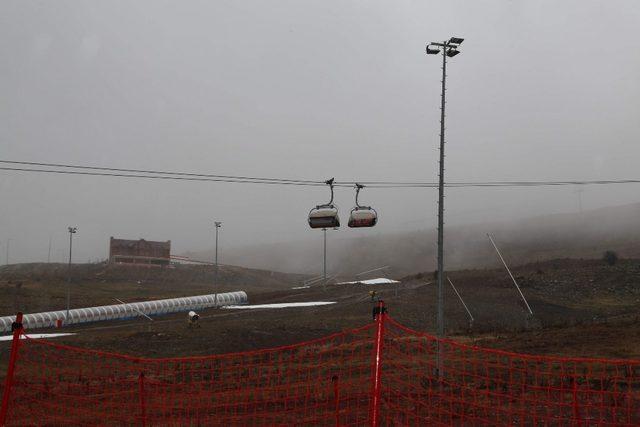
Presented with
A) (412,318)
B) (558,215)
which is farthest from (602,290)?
(558,215)

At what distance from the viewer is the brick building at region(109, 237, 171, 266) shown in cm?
11656

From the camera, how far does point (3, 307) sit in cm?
6300

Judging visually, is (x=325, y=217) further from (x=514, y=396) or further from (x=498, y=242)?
(x=498, y=242)

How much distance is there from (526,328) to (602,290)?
74.5ft

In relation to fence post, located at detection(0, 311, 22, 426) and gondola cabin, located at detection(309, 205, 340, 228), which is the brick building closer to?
gondola cabin, located at detection(309, 205, 340, 228)

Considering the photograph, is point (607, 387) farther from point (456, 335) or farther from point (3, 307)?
point (3, 307)

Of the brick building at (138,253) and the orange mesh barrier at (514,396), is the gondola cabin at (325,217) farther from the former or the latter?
the brick building at (138,253)

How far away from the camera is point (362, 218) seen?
18094mm

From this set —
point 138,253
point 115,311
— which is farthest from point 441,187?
point 138,253

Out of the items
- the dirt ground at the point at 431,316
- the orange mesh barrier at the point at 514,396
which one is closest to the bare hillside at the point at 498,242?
the dirt ground at the point at 431,316

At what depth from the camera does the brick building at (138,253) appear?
117 metres

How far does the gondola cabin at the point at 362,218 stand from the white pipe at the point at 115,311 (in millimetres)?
40867

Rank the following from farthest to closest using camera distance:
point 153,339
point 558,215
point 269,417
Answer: point 558,215
point 153,339
point 269,417

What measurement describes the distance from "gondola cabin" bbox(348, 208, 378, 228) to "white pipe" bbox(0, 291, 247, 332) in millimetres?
40867
